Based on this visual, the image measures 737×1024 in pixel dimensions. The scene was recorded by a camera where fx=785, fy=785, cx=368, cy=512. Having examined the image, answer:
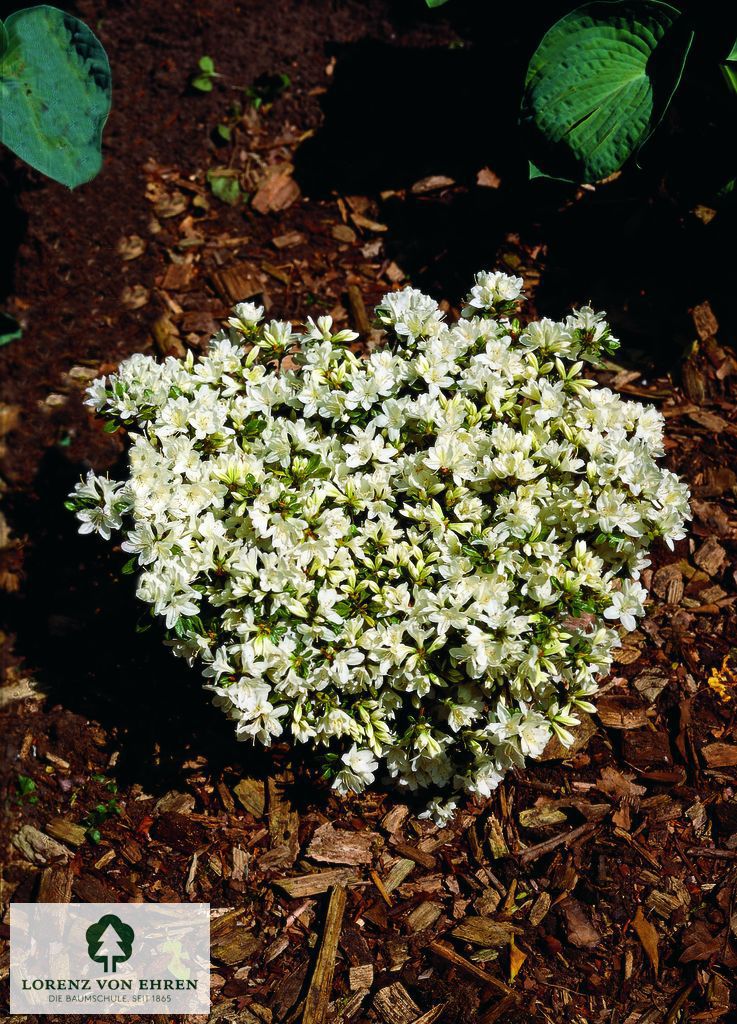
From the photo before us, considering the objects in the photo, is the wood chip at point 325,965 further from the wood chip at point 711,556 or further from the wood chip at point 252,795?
the wood chip at point 711,556

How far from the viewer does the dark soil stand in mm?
2898

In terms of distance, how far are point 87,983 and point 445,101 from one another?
4.52m

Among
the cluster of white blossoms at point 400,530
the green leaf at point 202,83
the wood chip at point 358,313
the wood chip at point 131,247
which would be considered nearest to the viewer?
the cluster of white blossoms at point 400,530

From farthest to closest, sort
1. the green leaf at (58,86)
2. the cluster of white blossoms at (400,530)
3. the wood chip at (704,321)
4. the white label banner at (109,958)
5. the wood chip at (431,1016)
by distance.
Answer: the wood chip at (704,321)
the green leaf at (58,86)
the white label banner at (109,958)
the wood chip at (431,1016)
the cluster of white blossoms at (400,530)

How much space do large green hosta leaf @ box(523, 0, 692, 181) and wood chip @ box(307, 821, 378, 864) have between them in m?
2.86

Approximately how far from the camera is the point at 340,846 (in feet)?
10.1

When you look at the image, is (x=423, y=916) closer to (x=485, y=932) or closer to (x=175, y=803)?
(x=485, y=932)

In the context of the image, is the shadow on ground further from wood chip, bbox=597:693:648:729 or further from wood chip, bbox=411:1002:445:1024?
wood chip, bbox=411:1002:445:1024

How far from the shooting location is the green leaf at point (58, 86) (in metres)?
3.24

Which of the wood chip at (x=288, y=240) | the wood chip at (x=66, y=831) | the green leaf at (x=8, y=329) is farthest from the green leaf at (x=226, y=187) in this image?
the wood chip at (x=66, y=831)

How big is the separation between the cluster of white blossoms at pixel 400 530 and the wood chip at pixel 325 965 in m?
0.57

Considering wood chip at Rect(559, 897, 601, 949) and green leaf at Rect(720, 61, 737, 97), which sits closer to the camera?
wood chip at Rect(559, 897, 601, 949)

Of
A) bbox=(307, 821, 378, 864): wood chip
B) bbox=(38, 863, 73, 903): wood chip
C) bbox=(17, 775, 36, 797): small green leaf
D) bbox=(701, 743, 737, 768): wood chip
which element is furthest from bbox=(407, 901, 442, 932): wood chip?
bbox=(17, 775, 36, 797): small green leaf

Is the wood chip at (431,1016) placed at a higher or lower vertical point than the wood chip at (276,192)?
lower
